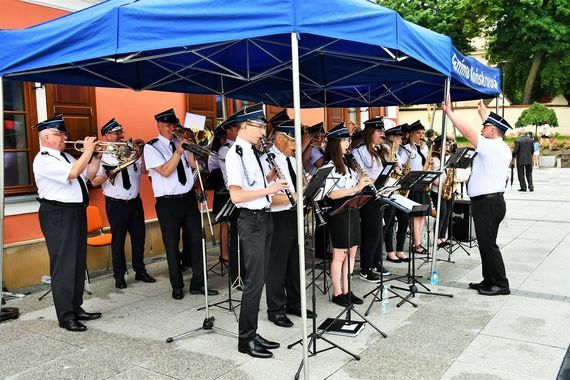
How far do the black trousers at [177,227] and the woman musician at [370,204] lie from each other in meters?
2.10

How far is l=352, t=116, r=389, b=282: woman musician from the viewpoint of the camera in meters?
6.25

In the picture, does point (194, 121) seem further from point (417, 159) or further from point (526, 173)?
point (526, 173)

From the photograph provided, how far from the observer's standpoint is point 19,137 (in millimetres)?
6527

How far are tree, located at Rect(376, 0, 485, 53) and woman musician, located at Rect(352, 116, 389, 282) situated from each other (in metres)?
28.1

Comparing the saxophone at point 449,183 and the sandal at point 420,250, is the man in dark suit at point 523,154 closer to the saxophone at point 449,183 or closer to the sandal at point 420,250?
the saxophone at point 449,183

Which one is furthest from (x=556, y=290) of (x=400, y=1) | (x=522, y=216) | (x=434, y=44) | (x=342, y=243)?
(x=400, y=1)

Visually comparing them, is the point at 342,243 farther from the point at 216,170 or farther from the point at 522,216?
the point at 522,216

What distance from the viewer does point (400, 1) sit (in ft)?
108

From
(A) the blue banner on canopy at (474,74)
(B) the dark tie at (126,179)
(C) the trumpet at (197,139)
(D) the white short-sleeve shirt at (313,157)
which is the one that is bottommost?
(B) the dark tie at (126,179)

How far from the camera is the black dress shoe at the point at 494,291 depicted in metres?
5.75

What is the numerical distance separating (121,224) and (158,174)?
103 centimetres

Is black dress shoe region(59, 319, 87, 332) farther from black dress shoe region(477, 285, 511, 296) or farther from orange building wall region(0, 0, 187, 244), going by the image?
black dress shoe region(477, 285, 511, 296)

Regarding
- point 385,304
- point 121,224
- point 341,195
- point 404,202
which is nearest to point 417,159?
point 404,202

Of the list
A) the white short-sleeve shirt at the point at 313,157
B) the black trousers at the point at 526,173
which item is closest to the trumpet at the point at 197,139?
the white short-sleeve shirt at the point at 313,157
